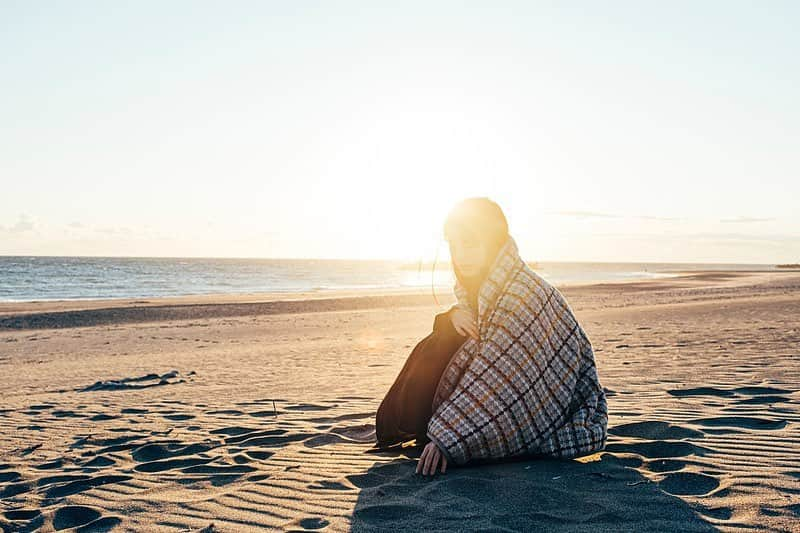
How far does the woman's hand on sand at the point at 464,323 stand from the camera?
411 cm

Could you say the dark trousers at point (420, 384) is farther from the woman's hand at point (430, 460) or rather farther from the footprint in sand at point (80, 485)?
the footprint in sand at point (80, 485)

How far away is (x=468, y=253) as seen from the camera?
13.8 ft

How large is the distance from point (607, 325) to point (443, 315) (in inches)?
443

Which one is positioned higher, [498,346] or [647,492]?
[498,346]

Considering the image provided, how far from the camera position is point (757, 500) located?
3.25 meters

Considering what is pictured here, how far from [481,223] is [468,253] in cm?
21

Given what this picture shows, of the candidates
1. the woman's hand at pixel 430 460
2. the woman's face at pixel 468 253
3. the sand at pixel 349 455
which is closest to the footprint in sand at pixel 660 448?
the sand at pixel 349 455

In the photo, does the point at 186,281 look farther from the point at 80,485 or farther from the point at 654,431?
the point at 654,431

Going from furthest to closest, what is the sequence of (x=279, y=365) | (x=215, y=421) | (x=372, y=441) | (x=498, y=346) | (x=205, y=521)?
(x=279, y=365), (x=215, y=421), (x=372, y=441), (x=498, y=346), (x=205, y=521)

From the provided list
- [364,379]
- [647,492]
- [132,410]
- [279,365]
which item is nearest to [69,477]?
[132,410]

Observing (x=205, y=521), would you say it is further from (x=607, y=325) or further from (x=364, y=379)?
(x=607, y=325)

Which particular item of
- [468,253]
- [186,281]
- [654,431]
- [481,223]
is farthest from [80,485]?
[186,281]

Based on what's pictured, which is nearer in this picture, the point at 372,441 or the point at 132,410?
the point at 372,441

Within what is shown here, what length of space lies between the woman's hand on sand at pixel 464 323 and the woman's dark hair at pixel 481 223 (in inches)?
12.6
